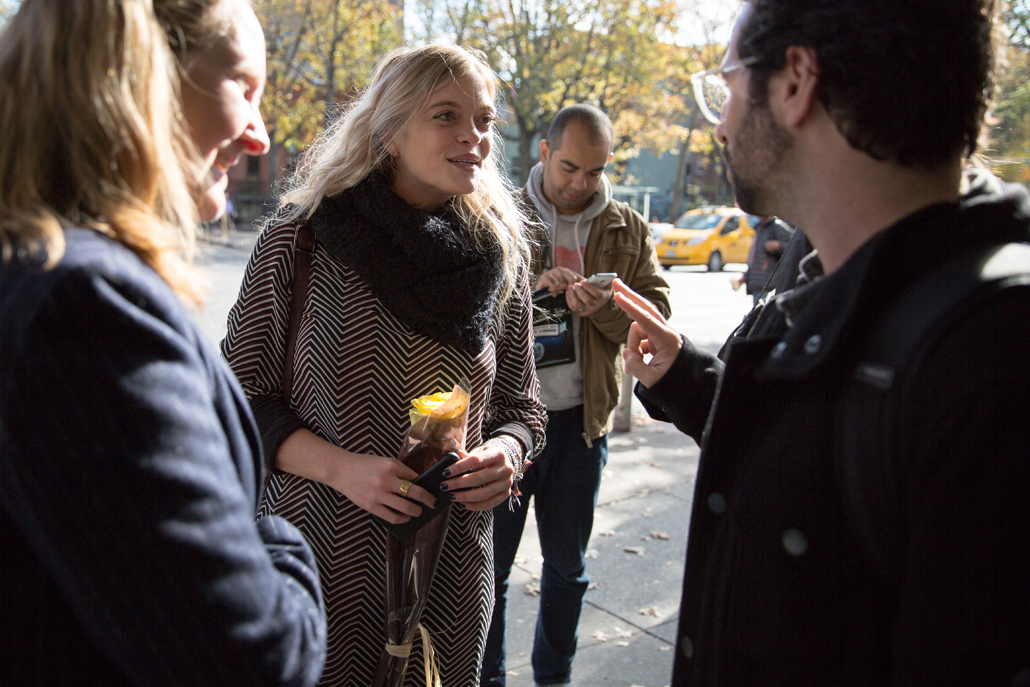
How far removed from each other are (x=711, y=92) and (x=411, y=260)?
2.98 feet

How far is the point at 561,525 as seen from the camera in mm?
3498

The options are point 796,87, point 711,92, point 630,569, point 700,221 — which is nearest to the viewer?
point 796,87

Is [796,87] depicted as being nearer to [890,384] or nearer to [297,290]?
[890,384]

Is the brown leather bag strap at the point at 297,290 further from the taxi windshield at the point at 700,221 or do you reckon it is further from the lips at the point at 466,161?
the taxi windshield at the point at 700,221

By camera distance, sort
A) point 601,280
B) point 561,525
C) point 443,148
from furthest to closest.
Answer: point 561,525 < point 601,280 < point 443,148

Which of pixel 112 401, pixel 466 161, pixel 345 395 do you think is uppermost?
pixel 466 161

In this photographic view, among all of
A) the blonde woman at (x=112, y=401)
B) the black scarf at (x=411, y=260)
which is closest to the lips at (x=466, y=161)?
the black scarf at (x=411, y=260)

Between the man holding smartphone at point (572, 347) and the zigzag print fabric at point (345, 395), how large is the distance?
3.61ft

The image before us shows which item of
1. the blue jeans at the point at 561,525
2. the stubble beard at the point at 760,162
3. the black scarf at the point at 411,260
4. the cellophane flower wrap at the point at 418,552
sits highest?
the stubble beard at the point at 760,162

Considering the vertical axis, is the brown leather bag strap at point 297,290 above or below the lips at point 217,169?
below

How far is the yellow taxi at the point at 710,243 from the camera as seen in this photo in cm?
2131

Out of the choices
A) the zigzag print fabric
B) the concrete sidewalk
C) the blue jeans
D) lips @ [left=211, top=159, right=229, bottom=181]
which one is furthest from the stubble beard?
the concrete sidewalk

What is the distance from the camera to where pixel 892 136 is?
4.11 ft

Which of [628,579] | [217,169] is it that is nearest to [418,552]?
[217,169]
